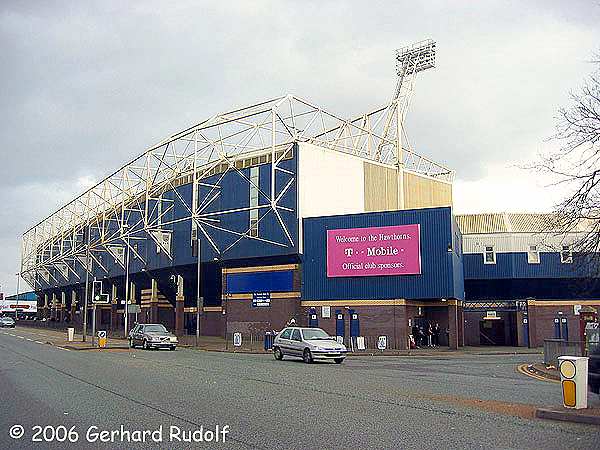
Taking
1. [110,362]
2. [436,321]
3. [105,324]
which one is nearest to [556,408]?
[110,362]

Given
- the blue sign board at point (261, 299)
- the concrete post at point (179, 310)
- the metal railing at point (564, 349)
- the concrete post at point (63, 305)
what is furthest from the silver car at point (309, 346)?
the concrete post at point (63, 305)

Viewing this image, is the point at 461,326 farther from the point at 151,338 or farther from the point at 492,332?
the point at 151,338

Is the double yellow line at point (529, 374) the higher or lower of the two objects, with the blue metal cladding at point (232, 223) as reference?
lower

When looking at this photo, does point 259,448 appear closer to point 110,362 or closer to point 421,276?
point 110,362

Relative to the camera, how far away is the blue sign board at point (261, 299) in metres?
52.5

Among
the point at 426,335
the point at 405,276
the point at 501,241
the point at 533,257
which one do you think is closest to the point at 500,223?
the point at 501,241

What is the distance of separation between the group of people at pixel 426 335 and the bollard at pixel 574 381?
3244 centimetres

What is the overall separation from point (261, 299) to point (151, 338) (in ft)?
42.7

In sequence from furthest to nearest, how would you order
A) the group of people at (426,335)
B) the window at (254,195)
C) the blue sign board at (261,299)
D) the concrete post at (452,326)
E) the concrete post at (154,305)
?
1. the concrete post at (154,305)
2. the window at (254,195)
3. the blue sign board at (261,299)
4. the group of people at (426,335)
5. the concrete post at (452,326)

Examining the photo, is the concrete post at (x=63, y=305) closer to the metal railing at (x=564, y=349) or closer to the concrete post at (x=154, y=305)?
the concrete post at (x=154, y=305)

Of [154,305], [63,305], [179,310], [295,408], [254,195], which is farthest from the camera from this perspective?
[63,305]

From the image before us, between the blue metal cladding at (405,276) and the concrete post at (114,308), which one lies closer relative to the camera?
the blue metal cladding at (405,276)

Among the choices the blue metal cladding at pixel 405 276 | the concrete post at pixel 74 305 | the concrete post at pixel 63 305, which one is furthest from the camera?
the concrete post at pixel 63 305

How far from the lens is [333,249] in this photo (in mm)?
48906
